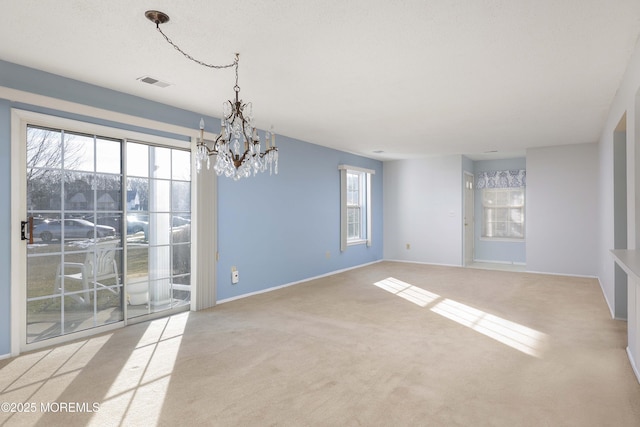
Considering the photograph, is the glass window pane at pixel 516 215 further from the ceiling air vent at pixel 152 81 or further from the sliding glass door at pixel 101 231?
the ceiling air vent at pixel 152 81

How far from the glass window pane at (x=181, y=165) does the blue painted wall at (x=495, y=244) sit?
6.95 m

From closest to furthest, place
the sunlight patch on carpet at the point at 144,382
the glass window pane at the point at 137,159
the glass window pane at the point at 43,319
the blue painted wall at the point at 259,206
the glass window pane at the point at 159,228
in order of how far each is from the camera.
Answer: the sunlight patch on carpet at the point at 144,382 → the blue painted wall at the point at 259,206 → the glass window pane at the point at 43,319 → the glass window pane at the point at 137,159 → the glass window pane at the point at 159,228

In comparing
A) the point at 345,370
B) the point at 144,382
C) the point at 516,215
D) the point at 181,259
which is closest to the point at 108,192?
the point at 181,259

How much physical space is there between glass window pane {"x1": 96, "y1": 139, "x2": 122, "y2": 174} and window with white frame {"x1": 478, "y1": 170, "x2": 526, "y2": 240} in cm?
775

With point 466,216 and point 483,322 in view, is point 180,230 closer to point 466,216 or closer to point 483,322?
point 483,322

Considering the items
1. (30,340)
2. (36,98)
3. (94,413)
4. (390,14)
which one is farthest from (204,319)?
(390,14)

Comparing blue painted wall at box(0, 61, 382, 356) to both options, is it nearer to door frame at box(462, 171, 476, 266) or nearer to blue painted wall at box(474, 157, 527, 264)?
door frame at box(462, 171, 476, 266)

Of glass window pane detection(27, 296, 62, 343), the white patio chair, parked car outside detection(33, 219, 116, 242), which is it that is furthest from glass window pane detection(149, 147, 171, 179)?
glass window pane detection(27, 296, 62, 343)

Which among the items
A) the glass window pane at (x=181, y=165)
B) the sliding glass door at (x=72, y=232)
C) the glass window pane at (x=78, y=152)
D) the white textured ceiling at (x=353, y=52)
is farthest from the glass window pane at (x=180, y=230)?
the white textured ceiling at (x=353, y=52)

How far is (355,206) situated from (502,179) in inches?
138

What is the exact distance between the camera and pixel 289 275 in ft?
20.0

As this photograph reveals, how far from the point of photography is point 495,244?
28.8 ft

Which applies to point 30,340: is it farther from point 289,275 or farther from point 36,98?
point 289,275

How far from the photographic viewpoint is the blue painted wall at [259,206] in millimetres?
3076
